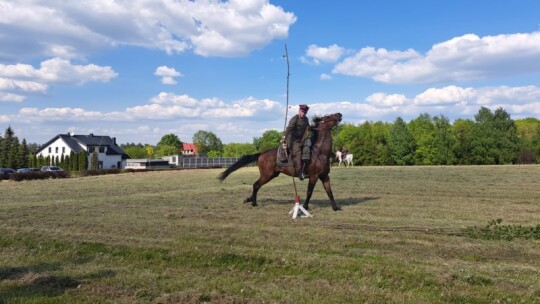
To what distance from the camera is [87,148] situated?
336 feet

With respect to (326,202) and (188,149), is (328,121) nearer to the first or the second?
(326,202)

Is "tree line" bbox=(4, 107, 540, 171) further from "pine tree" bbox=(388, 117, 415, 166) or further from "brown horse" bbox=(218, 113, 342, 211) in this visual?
"brown horse" bbox=(218, 113, 342, 211)

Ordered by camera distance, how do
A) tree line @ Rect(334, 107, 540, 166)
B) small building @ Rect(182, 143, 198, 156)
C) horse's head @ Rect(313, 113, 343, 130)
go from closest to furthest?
horse's head @ Rect(313, 113, 343, 130) < tree line @ Rect(334, 107, 540, 166) < small building @ Rect(182, 143, 198, 156)

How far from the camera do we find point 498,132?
8681 centimetres

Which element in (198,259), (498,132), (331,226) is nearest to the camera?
(198,259)

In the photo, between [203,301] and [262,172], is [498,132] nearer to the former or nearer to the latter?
[262,172]

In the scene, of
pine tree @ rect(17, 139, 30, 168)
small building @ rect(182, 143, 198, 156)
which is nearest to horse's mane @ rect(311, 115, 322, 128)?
pine tree @ rect(17, 139, 30, 168)

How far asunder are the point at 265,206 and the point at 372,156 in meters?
82.6

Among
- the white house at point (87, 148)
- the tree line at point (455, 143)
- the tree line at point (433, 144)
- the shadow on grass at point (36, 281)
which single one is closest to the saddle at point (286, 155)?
the shadow on grass at point (36, 281)

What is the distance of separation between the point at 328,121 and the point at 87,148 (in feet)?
326

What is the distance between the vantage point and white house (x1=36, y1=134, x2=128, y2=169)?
335ft

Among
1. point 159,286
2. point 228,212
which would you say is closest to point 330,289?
point 159,286

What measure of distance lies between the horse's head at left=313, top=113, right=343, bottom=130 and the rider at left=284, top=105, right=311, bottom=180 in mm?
410

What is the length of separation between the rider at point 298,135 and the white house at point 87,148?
312 feet
